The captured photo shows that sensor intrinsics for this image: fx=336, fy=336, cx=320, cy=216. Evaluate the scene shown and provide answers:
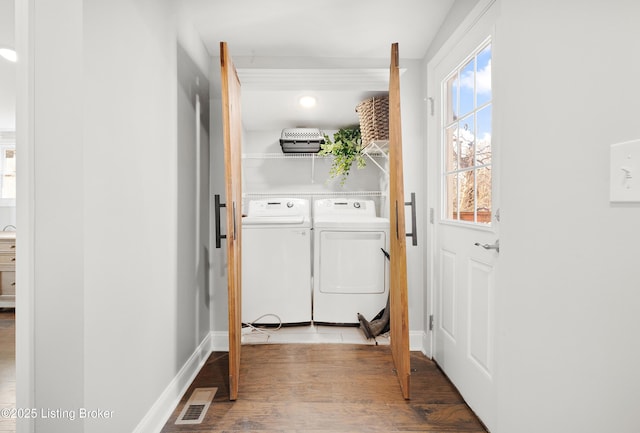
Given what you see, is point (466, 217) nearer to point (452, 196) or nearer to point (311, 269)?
point (452, 196)

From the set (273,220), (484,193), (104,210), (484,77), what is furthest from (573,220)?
(273,220)

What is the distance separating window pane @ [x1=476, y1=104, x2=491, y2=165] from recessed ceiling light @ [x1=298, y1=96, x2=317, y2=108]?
1.49 meters

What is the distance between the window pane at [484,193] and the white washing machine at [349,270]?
3.66 feet

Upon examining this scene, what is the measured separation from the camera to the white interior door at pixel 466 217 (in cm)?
160

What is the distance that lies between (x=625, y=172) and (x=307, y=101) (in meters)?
2.49

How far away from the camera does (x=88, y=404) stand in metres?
1.09

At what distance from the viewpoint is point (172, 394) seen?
1.75m

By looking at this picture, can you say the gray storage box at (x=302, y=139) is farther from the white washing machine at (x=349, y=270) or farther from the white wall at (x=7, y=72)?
the white wall at (x=7, y=72)

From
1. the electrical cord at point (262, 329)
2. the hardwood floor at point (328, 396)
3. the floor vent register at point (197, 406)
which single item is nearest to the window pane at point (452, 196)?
the hardwood floor at point (328, 396)

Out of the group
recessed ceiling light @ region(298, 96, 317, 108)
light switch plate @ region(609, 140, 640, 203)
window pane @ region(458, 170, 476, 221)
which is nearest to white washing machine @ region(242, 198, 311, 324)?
recessed ceiling light @ region(298, 96, 317, 108)

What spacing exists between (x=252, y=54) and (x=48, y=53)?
5.54ft

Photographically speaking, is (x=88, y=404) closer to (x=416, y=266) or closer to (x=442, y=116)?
(x=416, y=266)

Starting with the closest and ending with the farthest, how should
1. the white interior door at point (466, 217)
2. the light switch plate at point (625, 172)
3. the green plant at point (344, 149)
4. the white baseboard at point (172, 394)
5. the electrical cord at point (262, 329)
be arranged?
the light switch plate at point (625, 172) < the white baseboard at point (172, 394) < the white interior door at point (466, 217) < the electrical cord at point (262, 329) < the green plant at point (344, 149)

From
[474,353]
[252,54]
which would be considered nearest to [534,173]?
[474,353]
